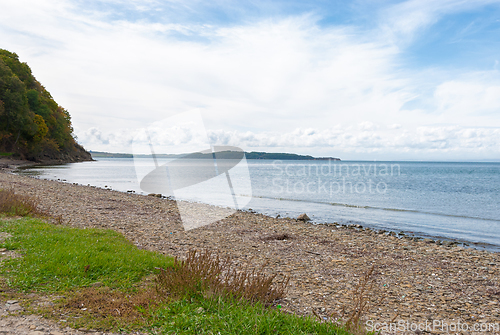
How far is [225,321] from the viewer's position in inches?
162

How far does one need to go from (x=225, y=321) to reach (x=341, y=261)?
22.2 feet

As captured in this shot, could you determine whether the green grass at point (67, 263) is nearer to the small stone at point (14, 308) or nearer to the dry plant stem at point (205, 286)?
the small stone at point (14, 308)

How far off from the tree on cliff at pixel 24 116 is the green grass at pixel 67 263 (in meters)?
55.8

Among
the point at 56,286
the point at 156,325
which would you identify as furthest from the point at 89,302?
the point at 156,325

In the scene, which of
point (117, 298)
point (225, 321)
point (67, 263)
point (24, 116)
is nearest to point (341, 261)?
point (225, 321)

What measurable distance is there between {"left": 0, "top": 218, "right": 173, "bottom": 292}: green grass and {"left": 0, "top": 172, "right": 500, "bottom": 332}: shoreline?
7.70ft

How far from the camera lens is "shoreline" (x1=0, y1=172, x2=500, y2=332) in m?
6.38

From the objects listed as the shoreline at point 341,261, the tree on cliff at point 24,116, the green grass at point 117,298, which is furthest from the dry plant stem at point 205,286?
the tree on cliff at point 24,116

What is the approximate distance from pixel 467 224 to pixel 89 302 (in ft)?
73.9

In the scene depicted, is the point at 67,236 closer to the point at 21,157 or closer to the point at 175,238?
the point at 175,238

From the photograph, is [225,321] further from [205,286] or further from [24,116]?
[24,116]

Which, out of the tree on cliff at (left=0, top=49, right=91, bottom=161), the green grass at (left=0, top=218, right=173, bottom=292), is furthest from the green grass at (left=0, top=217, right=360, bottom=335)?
the tree on cliff at (left=0, top=49, right=91, bottom=161)

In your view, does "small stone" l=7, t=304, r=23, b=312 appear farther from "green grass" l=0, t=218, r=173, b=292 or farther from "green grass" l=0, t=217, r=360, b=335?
"green grass" l=0, t=218, r=173, b=292

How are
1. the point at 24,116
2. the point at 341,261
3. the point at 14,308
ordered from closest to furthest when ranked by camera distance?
the point at 14,308, the point at 341,261, the point at 24,116
